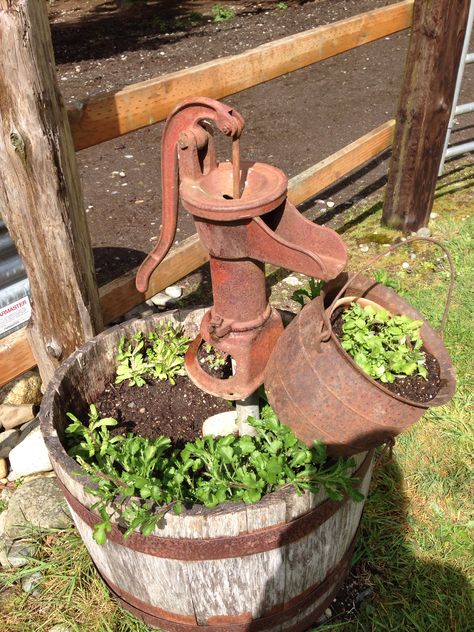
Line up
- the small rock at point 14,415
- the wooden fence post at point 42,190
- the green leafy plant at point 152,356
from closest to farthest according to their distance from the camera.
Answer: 1. the wooden fence post at point 42,190
2. the green leafy plant at point 152,356
3. the small rock at point 14,415

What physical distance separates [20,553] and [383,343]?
76.7 inches

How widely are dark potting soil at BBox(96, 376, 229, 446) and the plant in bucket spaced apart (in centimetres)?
3

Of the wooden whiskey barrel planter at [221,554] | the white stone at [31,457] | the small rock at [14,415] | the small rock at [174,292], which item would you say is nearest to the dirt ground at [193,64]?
the small rock at [174,292]

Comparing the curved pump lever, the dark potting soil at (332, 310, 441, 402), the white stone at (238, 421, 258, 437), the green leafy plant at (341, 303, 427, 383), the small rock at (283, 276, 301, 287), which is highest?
the curved pump lever

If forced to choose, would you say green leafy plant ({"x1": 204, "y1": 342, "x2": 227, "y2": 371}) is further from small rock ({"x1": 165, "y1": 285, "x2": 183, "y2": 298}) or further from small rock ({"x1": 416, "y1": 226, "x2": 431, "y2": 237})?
small rock ({"x1": 416, "y1": 226, "x2": 431, "y2": 237})

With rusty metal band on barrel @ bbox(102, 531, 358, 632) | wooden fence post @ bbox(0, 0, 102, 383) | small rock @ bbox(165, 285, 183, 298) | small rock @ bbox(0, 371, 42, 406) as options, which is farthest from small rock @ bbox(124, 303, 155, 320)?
rusty metal band on barrel @ bbox(102, 531, 358, 632)

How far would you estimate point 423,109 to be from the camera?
4172mm

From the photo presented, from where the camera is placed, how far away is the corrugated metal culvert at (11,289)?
7.76 feet

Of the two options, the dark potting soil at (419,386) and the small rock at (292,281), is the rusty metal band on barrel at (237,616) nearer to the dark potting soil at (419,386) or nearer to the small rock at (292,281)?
the dark potting soil at (419,386)

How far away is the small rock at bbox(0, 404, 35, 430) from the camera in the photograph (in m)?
3.18

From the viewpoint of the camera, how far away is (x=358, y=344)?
184 centimetres

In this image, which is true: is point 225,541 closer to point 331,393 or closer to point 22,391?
point 331,393

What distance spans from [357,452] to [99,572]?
1.35m

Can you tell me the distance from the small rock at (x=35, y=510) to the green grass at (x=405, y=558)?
73 millimetres
